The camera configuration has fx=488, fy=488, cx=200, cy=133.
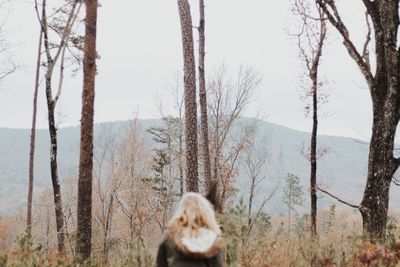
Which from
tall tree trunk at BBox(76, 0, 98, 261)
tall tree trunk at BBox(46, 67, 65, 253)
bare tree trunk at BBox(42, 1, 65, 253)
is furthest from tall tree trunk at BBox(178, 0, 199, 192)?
tall tree trunk at BBox(46, 67, 65, 253)

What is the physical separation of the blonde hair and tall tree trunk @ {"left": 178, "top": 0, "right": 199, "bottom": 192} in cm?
781

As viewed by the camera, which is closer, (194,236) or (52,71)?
(194,236)

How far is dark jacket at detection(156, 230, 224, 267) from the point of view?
4.08 metres

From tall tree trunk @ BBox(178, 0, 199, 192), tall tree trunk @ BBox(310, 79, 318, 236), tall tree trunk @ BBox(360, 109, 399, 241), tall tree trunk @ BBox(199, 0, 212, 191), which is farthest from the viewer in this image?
tall tree trunk @ BBox(310, 79, 318, 236)

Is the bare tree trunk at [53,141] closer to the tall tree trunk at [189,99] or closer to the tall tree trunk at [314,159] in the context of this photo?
the tall tree trunk at [189,99]

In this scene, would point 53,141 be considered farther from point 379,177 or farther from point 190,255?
point 190,255

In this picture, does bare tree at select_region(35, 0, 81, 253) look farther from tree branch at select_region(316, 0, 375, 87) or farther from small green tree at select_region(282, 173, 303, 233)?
small green tree at select_region(282, 173, 303, 233)

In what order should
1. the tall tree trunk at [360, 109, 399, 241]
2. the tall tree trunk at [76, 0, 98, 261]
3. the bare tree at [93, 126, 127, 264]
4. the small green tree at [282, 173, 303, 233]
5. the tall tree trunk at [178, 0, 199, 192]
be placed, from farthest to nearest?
the small green tree at [282, 173, 303, 233] < the bare tree at [93, 126, 127, 264] < the tall tree trunk at [178, 0, 199, 192] < the tall tree trunk at [76, 0, 98, 261] < the tall tree trunk at [360, 109, 399, 241]

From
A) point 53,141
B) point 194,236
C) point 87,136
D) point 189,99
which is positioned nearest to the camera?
point 194,236

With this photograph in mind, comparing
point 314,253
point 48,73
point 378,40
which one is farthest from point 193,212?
point 48,73

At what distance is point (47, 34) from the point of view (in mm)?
19609

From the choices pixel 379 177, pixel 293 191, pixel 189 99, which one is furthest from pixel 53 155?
pixel 293 191

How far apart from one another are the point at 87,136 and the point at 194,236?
7.16 m

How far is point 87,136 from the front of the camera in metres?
10.8
